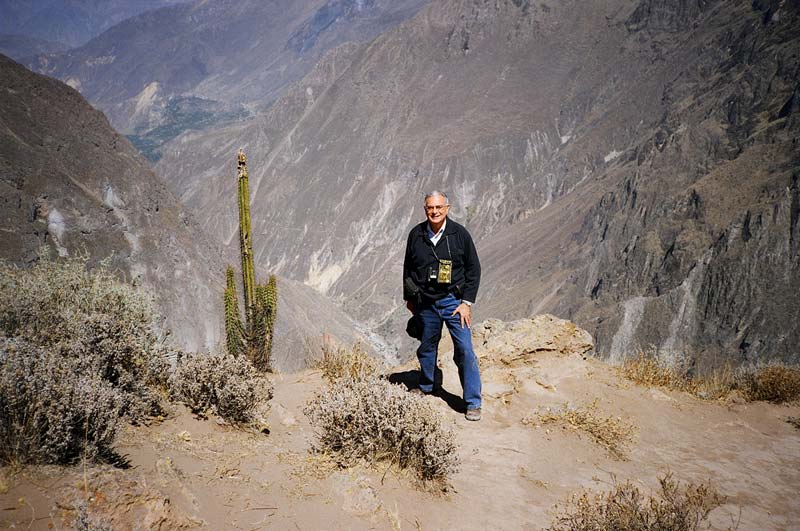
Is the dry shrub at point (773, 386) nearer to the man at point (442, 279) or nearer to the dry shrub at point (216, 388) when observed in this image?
the man at point (442, 279)

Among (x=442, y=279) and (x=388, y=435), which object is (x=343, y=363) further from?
(x=388, y=435)

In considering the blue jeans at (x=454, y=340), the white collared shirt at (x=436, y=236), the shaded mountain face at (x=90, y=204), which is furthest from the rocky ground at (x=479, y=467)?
the shaded mountain face at (x=90, y=204)

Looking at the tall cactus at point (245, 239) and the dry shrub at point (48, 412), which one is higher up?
the tall cactus at point (245, 239)

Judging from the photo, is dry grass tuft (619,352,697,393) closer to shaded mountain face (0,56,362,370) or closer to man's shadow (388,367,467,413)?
man's shadow (388,367,467,413)

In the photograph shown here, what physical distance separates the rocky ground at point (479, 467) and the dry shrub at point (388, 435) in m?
0.12

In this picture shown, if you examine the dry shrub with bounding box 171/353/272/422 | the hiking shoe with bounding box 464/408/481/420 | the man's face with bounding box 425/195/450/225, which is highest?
the man's face with bounding box 425/195/450/225

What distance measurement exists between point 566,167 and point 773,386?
52143 millimetres

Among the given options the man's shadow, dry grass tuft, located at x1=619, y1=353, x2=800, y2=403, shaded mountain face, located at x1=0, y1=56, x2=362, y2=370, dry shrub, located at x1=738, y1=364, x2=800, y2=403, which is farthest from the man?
shaded mountain face, located at x1=0, y1=56, x2=362, y2=370

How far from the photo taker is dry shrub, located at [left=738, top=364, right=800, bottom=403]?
5.74 meters

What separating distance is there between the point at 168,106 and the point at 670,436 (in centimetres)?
19421

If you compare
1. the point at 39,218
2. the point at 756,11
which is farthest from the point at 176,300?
the point at 756,11

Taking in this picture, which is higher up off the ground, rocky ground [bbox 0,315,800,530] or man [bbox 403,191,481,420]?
man [bbox 403,191,481,420]

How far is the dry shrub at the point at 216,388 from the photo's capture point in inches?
149

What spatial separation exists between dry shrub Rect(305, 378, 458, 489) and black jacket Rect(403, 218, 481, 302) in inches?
43.9
